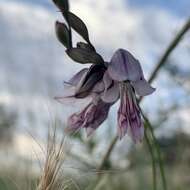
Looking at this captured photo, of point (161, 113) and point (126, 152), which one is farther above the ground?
point (161, 113)

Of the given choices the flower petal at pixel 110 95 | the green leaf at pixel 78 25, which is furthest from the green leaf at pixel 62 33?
the flower petal at pixel 110 95

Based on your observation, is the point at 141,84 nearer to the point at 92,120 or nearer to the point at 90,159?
the point at 92,120

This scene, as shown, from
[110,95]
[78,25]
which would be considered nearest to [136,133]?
[110,95]

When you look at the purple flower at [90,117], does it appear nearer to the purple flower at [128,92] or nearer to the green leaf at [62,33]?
the purple flower at [128,92]

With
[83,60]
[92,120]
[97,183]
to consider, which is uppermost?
[83,60]

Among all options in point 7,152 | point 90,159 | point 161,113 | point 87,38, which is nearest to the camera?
point 87,38

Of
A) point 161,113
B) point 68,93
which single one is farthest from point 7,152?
point 68,93
